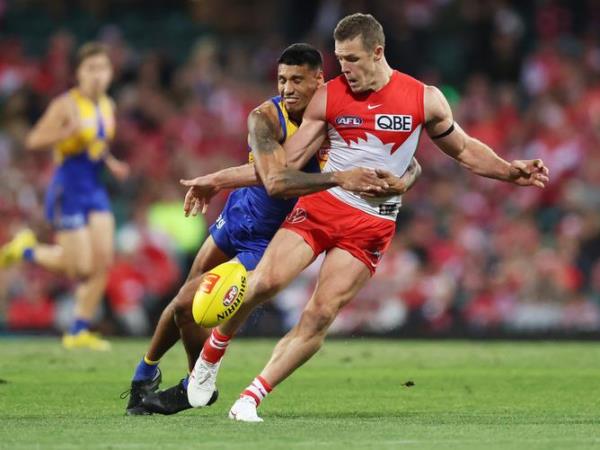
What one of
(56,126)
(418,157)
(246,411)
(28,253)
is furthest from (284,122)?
(418,157)

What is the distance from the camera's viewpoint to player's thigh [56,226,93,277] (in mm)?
16078

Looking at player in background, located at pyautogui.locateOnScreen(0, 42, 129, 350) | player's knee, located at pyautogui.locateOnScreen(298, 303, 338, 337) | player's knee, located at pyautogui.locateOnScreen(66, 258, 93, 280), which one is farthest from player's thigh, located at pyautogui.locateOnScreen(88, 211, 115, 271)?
player's knee, located at pyautogui.locateOnScreen(298, 303, 338, 337)

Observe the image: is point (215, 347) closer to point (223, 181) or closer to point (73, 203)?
point (223, 181)

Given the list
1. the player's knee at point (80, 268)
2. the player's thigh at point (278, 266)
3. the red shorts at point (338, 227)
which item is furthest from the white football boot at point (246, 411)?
the player's knee at point (80, 268)

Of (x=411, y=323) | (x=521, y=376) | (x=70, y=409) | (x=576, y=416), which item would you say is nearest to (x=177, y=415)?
(x=70, y=409)

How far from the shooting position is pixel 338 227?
9.54 meters

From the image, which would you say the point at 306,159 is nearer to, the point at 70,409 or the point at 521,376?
the point at 70,409

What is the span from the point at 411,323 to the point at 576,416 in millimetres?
9616

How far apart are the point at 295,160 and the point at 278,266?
0.71 meters

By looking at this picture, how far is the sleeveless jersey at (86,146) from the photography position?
52.9 ft

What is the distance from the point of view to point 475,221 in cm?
2030

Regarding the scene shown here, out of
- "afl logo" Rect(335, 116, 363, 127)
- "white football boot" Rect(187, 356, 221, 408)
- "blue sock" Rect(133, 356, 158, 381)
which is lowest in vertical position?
"blue sock" Rect(133, 356, 158, 381)

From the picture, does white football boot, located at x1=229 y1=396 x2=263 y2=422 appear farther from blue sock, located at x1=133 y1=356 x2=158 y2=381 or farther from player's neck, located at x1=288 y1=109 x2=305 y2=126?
player's neck, located at x1=288 y1=109 x2=305 y2=126

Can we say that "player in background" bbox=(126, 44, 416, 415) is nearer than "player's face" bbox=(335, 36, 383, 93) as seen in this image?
Yes
